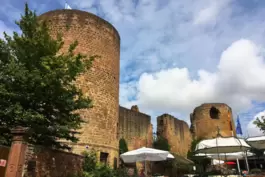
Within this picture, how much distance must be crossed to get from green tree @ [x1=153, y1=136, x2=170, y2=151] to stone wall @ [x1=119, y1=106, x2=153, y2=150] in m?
1.87

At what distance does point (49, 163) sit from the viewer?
27.8 ft

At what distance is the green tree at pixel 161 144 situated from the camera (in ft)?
90.2

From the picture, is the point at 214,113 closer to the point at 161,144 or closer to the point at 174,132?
the point at 174,132

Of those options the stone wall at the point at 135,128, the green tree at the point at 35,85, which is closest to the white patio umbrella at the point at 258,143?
the stone wall at the point at 135,128

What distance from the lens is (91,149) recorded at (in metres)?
13.8

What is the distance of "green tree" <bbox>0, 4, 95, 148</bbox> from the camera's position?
817 centimetres

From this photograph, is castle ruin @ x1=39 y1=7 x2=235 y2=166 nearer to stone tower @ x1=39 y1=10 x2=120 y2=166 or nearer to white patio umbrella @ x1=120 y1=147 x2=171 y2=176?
stone tower @ x1=39 y1=10 x2=120 y2=166

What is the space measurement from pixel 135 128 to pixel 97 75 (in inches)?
367

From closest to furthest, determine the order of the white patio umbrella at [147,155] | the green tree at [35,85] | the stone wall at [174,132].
Answer: the green tree at [35,85] → the white patio umbrella at [147,155] → the stone wall at [174,132]

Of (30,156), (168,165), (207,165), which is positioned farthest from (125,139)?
(30,156)

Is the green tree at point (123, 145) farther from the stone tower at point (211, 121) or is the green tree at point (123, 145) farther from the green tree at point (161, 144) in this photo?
the stone tower at point (211, 121)

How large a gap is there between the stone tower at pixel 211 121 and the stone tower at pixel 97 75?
82.0ft

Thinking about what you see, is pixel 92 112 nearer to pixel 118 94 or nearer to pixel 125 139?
pixel 118 94

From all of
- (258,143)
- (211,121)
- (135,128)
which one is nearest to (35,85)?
(258,143)
